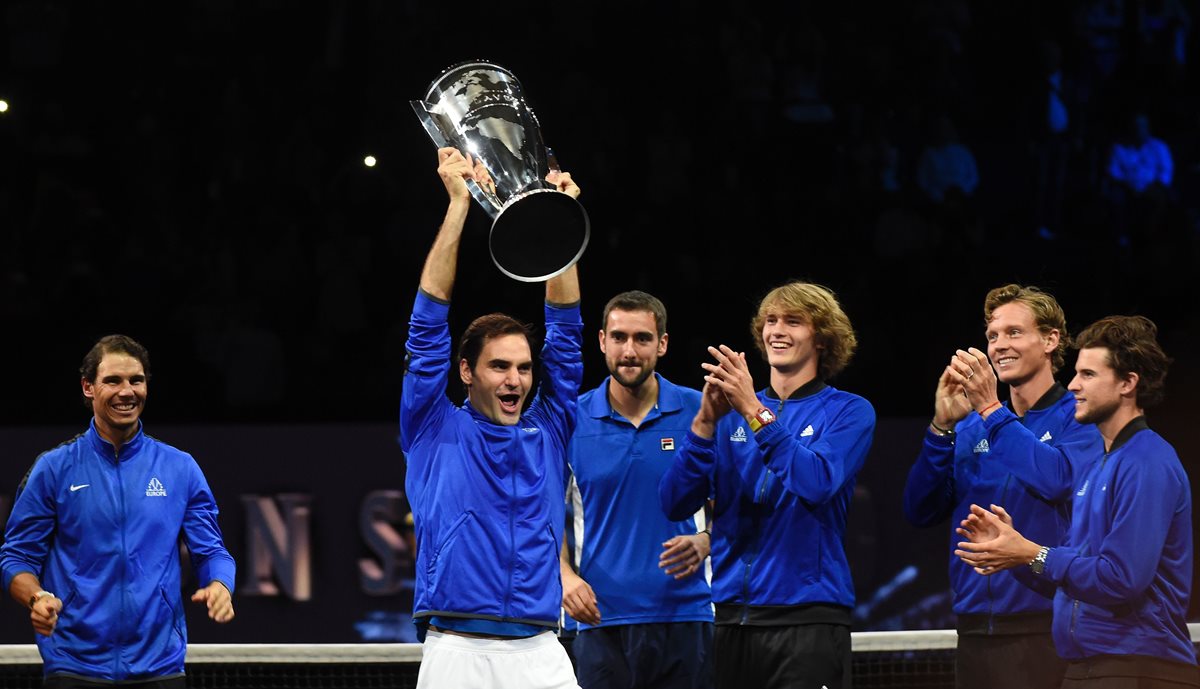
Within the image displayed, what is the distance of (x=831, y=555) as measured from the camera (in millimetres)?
6117

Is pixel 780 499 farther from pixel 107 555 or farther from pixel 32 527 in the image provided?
pixel 32 527

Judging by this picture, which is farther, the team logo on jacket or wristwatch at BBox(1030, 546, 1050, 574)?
the team logo on jacket

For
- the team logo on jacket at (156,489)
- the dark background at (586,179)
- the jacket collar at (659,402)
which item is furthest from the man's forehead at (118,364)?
the dark background at (586,179)

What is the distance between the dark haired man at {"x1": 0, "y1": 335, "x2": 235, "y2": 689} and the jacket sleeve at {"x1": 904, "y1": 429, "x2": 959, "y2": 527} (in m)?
2.85

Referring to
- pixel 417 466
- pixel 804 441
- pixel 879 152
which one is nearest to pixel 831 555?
pixel 804 441

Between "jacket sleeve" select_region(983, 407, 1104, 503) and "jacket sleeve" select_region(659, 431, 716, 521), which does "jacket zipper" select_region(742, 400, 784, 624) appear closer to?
"jacket sleeve" select_region(659, 431, 716, 521)

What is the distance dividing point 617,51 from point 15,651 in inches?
280

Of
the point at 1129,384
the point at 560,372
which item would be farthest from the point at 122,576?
the point at 1129,384

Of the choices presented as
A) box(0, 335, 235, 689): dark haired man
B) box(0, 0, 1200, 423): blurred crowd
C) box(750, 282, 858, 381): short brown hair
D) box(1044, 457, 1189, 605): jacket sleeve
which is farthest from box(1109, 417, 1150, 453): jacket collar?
box(0, 0, 1200, 423): blurred crowd

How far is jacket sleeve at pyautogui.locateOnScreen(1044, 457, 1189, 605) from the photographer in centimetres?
540

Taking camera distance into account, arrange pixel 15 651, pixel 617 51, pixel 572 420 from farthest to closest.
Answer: pixel 617 51 → pixel 15 651 → pixel 572 420

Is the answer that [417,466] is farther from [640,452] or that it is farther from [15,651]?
[15,651]

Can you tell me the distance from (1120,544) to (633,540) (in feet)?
7.02

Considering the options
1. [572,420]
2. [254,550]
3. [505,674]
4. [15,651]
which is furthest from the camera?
[254,550]
